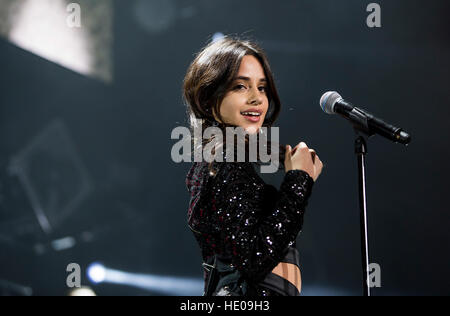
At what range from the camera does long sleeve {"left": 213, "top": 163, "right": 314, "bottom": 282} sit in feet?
3.77

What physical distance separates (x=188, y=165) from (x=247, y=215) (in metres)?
2.50

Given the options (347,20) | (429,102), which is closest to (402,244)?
(429,102)

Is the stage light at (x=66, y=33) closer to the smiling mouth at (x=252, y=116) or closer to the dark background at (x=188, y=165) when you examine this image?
the dark background at (x=188, y=165)

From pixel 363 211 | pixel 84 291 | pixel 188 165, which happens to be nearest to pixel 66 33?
pixel 188 165

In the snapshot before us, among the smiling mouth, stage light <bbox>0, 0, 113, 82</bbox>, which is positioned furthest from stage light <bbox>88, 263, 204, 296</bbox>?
the smiling mouth

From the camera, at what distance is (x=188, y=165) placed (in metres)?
3.66

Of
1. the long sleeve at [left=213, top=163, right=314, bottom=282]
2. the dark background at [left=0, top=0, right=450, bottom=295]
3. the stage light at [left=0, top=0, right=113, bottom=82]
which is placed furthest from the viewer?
the stage light at [left=0, top=0, right=113, bottom=82]

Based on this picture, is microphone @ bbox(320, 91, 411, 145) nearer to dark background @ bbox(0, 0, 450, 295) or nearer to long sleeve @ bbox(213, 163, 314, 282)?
long sleeve @ bbox(213, 163, 314, 282)

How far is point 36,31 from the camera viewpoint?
3562 mm

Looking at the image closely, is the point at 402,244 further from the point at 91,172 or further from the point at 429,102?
the point at 91,172

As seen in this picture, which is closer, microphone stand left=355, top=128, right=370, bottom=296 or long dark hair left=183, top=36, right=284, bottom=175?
microphone stand left=355, top=128, right=370, bottom=296

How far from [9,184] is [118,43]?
1.39 meters

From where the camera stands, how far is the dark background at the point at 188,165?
11.1 ft

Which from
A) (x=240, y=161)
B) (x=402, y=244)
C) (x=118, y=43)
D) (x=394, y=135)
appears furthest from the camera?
(x=118, y=43)
